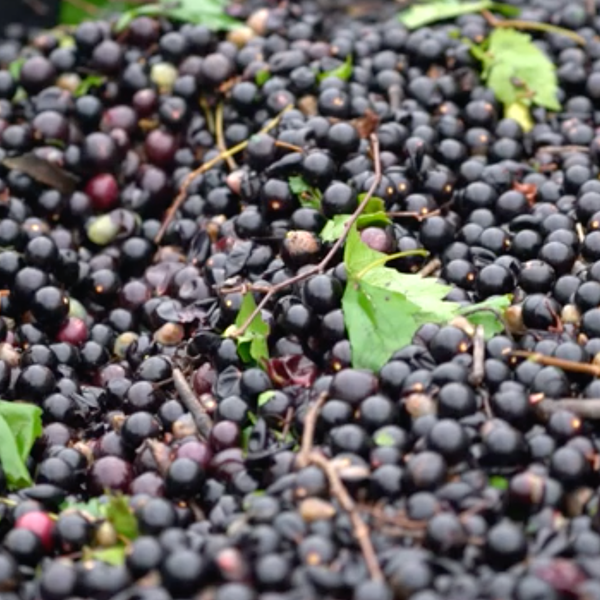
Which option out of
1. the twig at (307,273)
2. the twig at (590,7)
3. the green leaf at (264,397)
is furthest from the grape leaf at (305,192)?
the twig at (590,7)

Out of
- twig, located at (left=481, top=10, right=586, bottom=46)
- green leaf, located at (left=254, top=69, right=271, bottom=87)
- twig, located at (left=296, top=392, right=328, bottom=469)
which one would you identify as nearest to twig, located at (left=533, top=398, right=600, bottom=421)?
twig, located at (left=296, top=392, right=328, bottom=469)

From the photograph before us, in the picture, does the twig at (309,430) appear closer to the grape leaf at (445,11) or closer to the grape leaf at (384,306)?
the grape leaf at (384,306)

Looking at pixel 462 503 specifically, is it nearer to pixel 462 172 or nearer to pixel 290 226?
pixel 290 226

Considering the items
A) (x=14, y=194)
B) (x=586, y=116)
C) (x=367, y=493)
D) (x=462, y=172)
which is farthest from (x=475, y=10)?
(x=367, y=493)

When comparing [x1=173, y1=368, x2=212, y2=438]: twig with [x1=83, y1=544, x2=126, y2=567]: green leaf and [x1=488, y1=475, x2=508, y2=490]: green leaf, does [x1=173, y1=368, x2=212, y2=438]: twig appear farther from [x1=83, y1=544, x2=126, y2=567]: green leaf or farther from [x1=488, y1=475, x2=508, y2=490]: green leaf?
[x1=488, y1=475, x2=508, y2=490]: green leaf

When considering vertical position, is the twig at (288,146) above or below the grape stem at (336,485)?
above

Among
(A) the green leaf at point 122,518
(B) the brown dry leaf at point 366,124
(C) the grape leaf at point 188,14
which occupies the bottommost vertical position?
(A) the green leaf at point 122,518
